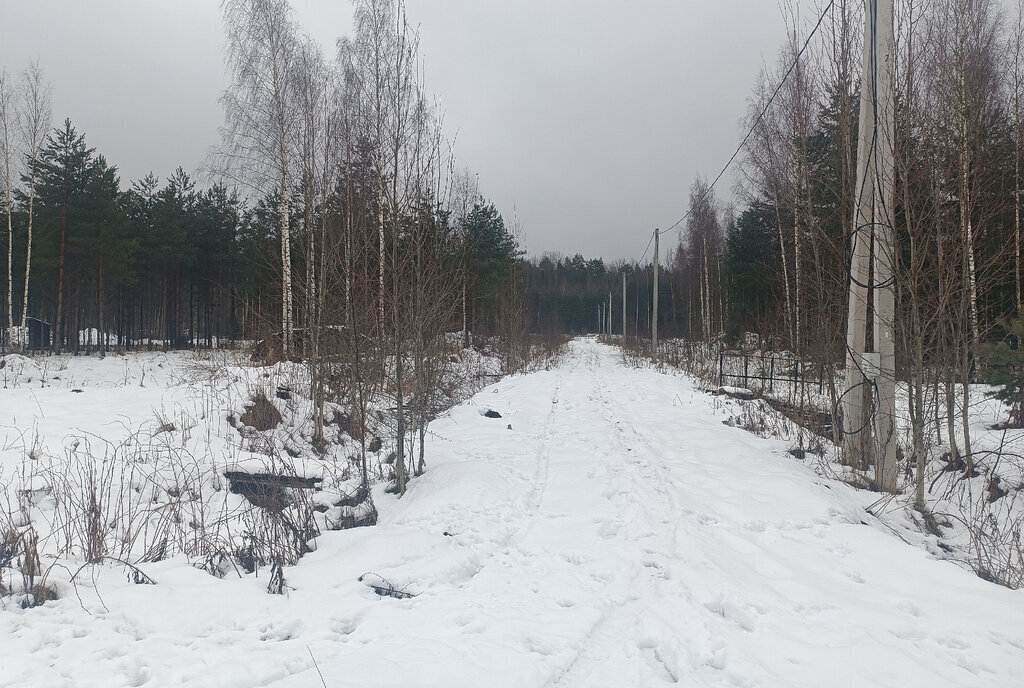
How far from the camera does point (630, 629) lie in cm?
297

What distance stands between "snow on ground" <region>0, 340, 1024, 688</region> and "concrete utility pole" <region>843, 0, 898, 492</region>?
939 mm

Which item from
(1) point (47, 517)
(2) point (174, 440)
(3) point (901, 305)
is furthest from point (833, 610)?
(2) point (174, 440)

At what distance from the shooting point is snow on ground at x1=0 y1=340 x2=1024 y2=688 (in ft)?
8.19

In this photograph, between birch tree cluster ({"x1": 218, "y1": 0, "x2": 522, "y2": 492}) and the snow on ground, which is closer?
the snow on ground

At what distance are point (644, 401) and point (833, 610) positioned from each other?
30.5ft

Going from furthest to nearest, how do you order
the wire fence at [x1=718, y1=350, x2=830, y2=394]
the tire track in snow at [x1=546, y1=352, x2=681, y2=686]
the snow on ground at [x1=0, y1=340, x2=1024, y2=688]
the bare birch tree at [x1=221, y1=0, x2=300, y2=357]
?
the bare birch tree at [x1=221, y1=0, x2=300, y2=357] → the wire fence at [x1=718, y1=350, x2=830, y2=394] → the tire track in snow at [x1=546, y1=352, x2=681, y2=686] → the snow on ground at [x1=0, y1=340, x2=1024, y2=688]

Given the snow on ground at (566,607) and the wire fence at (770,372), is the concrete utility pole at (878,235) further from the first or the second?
the wire fence at (770,372)

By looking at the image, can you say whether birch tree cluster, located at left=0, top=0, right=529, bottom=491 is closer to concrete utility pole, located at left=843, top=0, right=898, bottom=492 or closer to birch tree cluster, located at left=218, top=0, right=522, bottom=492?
birch tree cluster, located at left=218, top=0, right=522, bottom=492

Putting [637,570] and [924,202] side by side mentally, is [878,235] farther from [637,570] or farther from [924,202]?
[637,570]

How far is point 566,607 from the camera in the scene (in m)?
3.22

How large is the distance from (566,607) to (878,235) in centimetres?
Answer: 489

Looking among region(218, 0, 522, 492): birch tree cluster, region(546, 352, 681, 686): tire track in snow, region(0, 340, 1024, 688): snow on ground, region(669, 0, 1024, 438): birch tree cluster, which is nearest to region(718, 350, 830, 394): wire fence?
region(669, 0, 1024, 438): birch tree cluster

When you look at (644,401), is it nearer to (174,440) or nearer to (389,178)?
(389,178)

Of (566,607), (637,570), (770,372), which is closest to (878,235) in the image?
(637,570)
